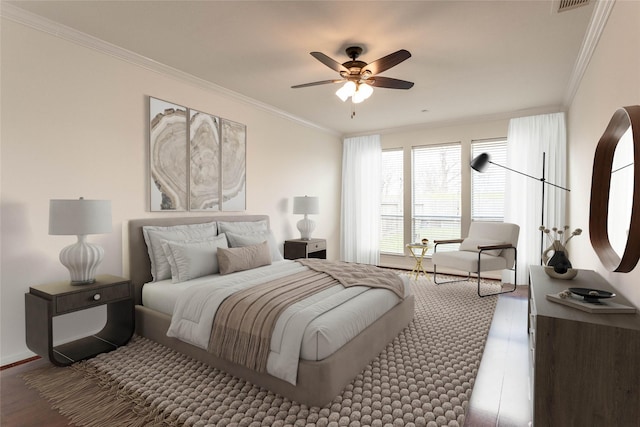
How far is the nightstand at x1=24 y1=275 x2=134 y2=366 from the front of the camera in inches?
94.3

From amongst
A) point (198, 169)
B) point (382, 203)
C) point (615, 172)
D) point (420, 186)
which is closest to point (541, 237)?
point (420, 186)

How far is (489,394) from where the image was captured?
2.17 metres

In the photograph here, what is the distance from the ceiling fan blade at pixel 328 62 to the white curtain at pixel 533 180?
3538 millimetres

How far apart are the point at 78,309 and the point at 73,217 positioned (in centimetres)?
69

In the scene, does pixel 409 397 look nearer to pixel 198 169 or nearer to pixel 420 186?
pixel 198 169

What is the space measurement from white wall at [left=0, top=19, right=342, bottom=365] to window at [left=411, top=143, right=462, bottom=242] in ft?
12.7

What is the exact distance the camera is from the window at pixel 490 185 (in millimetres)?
5426

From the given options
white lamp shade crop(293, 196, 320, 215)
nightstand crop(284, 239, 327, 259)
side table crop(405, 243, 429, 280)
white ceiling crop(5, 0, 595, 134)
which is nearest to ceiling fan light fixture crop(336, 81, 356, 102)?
white ceiling crop(5, 0, 595, 134)

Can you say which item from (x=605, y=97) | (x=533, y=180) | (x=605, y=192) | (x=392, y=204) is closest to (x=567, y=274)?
(x=605, y=192)

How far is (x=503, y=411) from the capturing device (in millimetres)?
1998

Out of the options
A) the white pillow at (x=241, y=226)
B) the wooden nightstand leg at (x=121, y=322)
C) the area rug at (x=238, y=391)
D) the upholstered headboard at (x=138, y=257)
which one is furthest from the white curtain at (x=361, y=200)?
the wooden nightstand leg at (x=121, y=322)

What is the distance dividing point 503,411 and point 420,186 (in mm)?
4563

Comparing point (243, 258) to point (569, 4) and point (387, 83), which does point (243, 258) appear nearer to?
point (387, 83)

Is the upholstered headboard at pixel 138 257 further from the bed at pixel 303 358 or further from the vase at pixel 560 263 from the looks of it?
the vase at pixel 560 263
